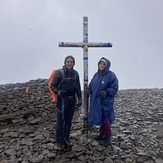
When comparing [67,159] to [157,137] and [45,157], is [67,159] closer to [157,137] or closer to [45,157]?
[45,157]

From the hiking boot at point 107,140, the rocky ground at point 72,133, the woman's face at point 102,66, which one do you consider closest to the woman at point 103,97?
the woman's face at point 102,66

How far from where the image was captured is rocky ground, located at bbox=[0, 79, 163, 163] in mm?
6066

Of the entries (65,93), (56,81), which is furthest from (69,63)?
(65,93)

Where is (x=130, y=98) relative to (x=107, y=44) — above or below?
below

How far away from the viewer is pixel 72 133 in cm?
761

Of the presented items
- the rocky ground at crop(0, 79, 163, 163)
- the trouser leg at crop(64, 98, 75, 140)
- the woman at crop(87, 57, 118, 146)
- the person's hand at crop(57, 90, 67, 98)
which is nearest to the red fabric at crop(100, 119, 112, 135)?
the woman at crop(87, 57, 118, 146)

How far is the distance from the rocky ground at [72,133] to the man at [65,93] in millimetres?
647

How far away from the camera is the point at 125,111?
1041 centimetres

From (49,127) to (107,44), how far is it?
407cm

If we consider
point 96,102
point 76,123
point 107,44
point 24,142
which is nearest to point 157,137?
point 96,102

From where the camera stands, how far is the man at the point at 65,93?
20.1 ft

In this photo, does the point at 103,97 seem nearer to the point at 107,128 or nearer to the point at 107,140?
the point at 107,128

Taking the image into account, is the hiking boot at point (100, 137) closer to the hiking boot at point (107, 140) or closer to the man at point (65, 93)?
the hiking boot at point (107, 140)

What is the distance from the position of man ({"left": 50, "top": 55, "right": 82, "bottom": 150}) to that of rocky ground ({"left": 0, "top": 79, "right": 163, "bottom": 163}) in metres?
0.65
